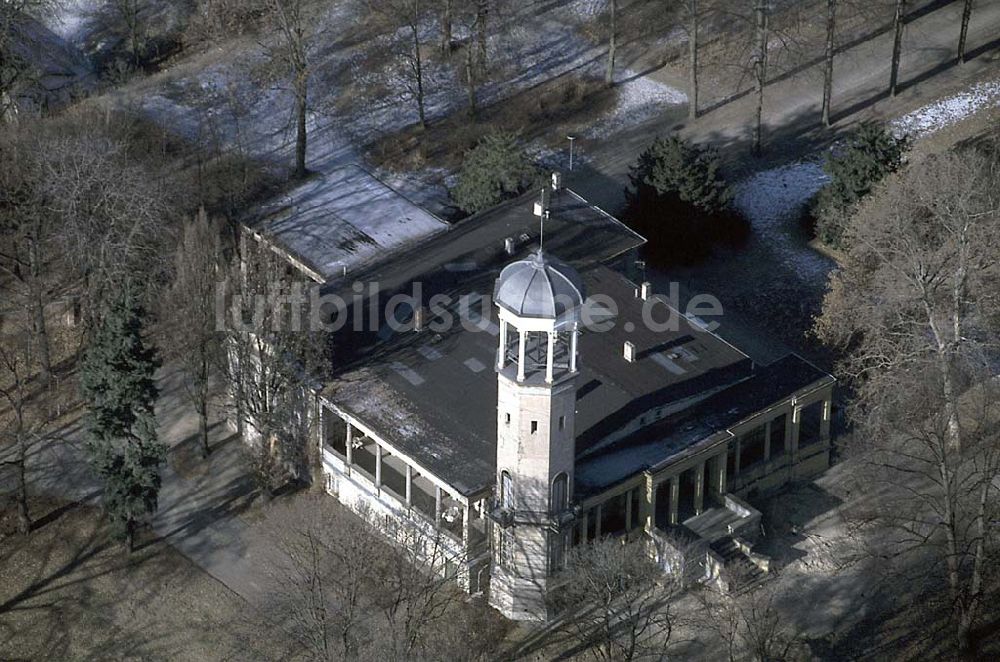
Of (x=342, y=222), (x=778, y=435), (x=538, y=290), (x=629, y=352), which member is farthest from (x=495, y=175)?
(x=538, y=290)

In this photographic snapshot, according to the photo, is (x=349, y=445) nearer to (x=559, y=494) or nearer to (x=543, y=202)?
(x=559, y=494)

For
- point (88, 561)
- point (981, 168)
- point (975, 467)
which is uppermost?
point (981, 168)

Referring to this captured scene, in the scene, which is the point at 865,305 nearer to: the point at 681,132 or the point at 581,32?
the point at 681,132

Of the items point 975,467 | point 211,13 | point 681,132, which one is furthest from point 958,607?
point 211,13

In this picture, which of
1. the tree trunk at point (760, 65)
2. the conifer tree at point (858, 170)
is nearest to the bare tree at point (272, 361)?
the conifer tree at point (858, 170)

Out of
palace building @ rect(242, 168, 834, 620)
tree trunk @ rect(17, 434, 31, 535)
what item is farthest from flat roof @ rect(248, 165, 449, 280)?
tree trunk @ rect(17, 434, 31, 535)

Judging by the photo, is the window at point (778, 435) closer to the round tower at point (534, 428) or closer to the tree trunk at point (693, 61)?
the round tower at point (534, 428)
